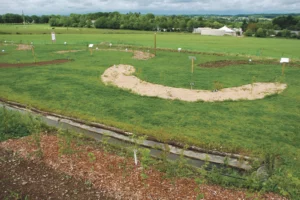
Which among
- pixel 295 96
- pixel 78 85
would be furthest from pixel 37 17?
pixel 295 96

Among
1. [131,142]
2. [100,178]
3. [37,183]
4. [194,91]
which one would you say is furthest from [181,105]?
[37,183]

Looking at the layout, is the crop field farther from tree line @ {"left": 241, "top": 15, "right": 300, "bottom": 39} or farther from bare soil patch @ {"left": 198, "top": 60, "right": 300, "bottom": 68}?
tree line @ {"left": 241, "top": 15, "right": 300, "bottom": 39}

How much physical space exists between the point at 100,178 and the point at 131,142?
7.23 ft

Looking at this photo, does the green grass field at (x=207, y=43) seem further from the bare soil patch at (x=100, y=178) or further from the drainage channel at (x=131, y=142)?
the bare soil patch at (x=100, y=178)

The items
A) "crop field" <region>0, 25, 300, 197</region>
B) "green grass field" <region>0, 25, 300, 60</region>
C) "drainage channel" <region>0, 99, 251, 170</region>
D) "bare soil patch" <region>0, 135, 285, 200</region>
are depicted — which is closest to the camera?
"bare soil patch" <region>0, 135, 285, 200</region>

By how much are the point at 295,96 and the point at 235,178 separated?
26.8 feet

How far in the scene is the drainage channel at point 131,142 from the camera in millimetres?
6543

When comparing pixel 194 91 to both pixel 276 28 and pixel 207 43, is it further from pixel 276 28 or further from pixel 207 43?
pixel 276 28

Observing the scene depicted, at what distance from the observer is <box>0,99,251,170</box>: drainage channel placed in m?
6.54

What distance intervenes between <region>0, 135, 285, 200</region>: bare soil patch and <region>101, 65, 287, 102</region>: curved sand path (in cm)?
600

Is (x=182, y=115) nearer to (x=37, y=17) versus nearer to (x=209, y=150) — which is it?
→ (x=209, y=150)

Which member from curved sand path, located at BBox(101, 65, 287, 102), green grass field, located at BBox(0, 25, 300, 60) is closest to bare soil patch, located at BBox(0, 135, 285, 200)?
curved sand path, located at BBox(101, 65, 287, 102)

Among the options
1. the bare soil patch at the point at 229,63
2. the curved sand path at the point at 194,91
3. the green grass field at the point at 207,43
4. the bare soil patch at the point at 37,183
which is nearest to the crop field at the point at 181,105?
the curved sand path at the point at 194,91

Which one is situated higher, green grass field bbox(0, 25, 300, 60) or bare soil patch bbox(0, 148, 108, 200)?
green grass field bbox(0, 25, 300, 60)
